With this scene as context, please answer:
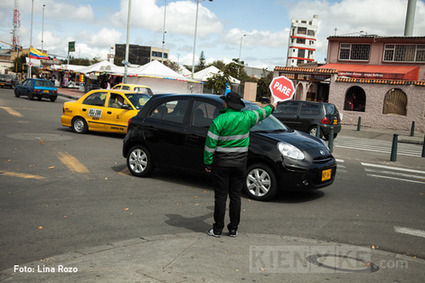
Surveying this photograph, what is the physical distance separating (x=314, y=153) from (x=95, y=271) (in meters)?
4.41

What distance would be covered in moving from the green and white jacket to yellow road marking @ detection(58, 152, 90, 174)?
176 inches

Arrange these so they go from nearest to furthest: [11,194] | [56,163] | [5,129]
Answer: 1. [11,194]
2. [56,163]
3. [5,129]

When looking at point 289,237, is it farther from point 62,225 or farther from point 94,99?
point 94,99

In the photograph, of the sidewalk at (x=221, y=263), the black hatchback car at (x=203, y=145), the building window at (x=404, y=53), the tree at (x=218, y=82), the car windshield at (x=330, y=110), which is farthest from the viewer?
the tree at (x=218, y=82)

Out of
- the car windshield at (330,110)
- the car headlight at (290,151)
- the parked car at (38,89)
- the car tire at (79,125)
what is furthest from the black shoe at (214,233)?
the parked car at (38,89)

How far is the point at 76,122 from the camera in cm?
1490

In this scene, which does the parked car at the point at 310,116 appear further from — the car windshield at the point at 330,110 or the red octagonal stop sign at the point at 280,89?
the red octagonal stop sign at the point at 280,89

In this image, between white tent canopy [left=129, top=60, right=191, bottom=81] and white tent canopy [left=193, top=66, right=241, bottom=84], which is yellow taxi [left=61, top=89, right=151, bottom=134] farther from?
white tent canopy [left=193, top=66, right=241, bottom=84]

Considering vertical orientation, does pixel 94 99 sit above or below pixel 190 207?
above

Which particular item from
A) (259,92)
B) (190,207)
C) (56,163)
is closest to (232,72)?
(259,92)

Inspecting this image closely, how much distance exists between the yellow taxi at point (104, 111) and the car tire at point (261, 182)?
7484mm

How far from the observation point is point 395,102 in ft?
91.7

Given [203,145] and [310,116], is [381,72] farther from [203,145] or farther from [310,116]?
[203,145]

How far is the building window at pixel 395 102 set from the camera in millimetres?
27688
